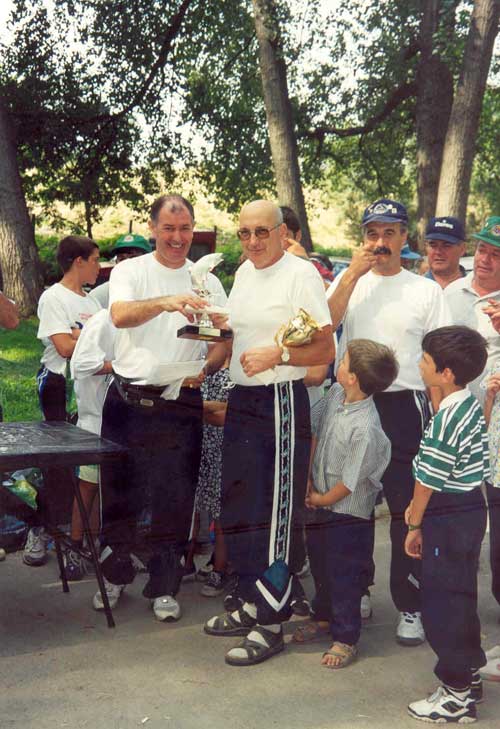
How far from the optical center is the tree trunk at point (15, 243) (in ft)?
45.4

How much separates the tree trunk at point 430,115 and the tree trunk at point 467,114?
7.15 ft

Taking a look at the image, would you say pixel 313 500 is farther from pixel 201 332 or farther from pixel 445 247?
pixel 445 247

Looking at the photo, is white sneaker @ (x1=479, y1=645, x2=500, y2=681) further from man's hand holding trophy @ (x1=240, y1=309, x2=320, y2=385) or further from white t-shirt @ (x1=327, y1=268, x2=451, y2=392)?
man's hand holding trophy @ (x1=240, y1=309, x2=320, y2=385)

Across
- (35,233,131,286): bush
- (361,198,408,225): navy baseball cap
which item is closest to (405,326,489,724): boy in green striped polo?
(361,198,408,225): navy baseball cap

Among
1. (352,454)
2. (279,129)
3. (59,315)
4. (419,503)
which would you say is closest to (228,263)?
(279,129)

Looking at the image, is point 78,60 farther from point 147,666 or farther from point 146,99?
point 147,666

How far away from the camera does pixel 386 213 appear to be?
4.33 meters

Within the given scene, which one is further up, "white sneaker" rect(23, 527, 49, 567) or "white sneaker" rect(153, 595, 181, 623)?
"white sneaker" rect(23, 527, 49, 567)

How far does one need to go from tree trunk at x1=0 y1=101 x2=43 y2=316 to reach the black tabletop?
9682mm

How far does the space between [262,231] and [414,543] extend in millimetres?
1497

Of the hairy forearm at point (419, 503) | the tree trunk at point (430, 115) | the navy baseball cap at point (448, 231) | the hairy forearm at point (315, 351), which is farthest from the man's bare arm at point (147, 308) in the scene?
the tree trunk at point (430, 115)

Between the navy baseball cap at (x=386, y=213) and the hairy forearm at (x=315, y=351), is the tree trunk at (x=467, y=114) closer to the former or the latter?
the navy baseball cap at (x=386, y=213)

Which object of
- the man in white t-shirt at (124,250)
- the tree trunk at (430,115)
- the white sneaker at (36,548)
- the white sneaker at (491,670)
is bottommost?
the white sneaker at (491,670)

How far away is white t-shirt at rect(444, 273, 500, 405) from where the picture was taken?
4609mm
